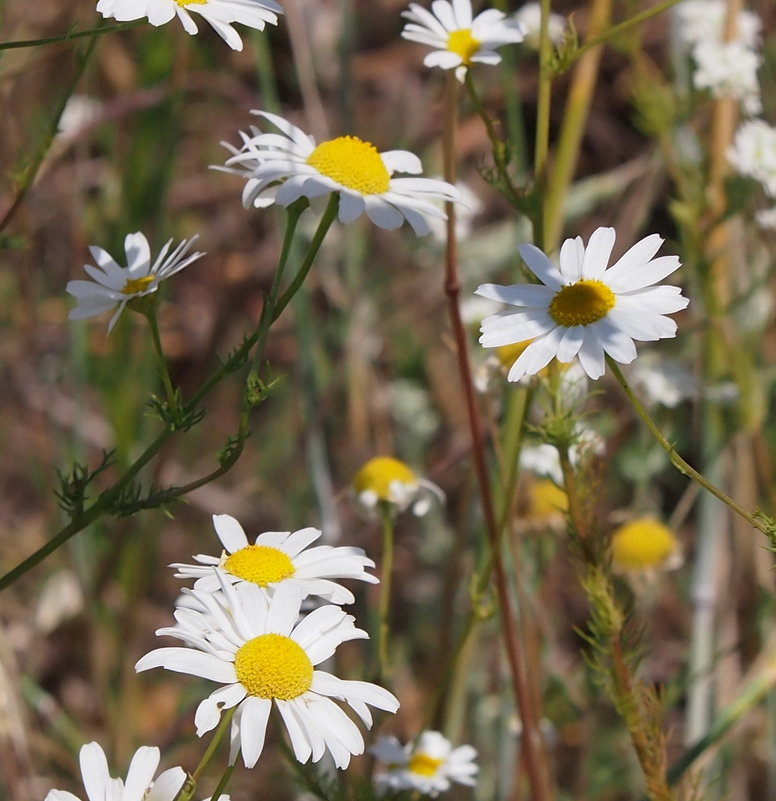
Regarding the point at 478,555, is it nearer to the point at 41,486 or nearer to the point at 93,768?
the point at 93,768

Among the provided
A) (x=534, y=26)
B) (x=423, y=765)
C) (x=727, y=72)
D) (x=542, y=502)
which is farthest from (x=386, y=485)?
(x=534, y=26)

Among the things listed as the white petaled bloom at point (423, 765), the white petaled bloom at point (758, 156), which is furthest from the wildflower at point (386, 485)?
the white petaled bloom at point (758, 156)

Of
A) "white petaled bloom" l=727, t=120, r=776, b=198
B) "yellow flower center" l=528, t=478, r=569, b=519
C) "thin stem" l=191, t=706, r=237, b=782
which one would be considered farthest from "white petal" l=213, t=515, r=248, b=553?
"white petaled bloom" l=727, t=120, r=776, b=198

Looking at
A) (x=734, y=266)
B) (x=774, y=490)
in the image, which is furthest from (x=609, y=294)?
(x=734, y=266)

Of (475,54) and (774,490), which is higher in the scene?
(475,54)

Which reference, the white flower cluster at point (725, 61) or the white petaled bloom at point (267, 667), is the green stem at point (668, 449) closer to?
the white petaled bloom at point (267, 667)

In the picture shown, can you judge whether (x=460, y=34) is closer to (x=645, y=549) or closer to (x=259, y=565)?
(x=259, y=565)

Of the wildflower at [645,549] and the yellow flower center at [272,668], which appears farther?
the wildflower at [645,549]
